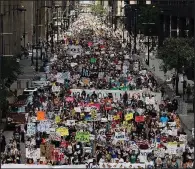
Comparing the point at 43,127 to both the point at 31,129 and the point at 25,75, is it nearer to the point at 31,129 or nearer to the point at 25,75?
the point at 31,129

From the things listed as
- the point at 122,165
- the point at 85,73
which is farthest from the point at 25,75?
the point at 122,165

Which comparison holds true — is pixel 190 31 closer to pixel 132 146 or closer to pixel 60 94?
pixel 60 94

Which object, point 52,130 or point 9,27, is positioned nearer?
point 52,130

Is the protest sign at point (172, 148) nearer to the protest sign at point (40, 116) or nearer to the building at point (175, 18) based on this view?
the protest sign at point (40, 116)

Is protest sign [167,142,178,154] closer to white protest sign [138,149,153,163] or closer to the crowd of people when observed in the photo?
Answer: the crowd of people

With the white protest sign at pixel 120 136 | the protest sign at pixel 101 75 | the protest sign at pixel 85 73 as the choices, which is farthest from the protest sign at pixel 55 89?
the white protest sign at pixel 120 136

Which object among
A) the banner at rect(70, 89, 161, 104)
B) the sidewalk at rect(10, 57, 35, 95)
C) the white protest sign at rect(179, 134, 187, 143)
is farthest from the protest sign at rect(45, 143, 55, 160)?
the sidewalk at rect(10, 57, 35, 95)

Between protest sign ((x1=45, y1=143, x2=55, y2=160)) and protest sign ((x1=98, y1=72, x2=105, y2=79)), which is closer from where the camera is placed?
protest sign ((x1=45, y1=143, x2=55, y2=160))
